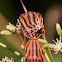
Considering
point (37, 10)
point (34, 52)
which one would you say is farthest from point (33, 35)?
point (37, 10)

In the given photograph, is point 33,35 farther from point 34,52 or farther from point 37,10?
point 37,10

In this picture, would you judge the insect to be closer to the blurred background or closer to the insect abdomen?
the insect abdomen

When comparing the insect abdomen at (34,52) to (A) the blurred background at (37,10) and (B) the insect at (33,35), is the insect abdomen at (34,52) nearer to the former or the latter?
(B) the insect at (33,35)

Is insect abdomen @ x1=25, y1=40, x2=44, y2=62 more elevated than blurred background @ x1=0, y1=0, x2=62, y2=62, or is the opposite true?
blurred background @ x1=0, y1=0, x2=62, y2=62

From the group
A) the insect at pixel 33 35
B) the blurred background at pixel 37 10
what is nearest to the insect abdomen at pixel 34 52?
the insect at pixel 33 35

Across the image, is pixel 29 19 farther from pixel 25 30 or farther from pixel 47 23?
pixel 47 23

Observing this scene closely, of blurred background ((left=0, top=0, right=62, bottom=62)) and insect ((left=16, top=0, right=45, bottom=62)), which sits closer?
insect ((left=16, top=0, right=45, bottom=62))

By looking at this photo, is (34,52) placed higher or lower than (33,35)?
lower

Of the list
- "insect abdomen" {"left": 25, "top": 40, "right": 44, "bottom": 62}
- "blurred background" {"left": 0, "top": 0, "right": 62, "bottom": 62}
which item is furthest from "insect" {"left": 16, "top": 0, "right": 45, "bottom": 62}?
"blurred background" {"left": 0, "top": 0, "right": 62, "bottom": 62}
